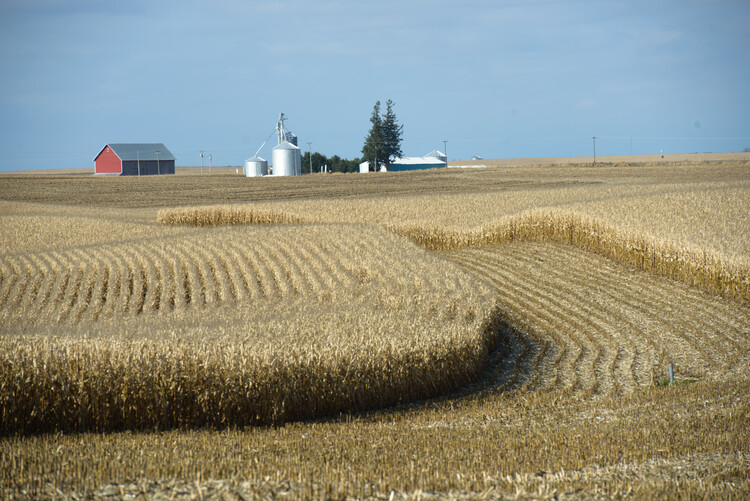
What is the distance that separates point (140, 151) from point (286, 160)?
73.3ft

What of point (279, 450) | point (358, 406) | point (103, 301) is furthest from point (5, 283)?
point (279, 450)

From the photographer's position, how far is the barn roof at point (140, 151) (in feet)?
286

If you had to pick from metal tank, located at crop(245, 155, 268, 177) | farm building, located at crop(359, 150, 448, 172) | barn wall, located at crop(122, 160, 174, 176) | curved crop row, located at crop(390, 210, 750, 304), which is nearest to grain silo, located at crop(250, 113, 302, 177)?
metal tank, located at crop(245, 155, 268, 177)

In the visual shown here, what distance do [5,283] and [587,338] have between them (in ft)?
48.2

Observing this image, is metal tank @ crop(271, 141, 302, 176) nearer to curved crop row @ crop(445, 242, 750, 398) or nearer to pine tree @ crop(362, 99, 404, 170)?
pine tree @ crop(362, 99, 404, 170)

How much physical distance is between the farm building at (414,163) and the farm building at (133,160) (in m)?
29.2

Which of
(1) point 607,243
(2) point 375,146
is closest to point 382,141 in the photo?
(2) point 375,146

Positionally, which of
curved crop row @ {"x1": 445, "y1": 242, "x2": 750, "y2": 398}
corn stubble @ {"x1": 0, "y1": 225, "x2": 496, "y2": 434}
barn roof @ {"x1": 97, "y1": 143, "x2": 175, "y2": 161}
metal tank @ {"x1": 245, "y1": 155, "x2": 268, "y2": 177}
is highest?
barn roof @ {"x1": 97, "y1": 143, "x2": 175, "y2": 161}

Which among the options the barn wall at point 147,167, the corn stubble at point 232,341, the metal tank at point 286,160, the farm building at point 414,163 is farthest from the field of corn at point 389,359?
the farm building at point 414,163

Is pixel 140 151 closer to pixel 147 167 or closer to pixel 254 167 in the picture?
pixel 147 167

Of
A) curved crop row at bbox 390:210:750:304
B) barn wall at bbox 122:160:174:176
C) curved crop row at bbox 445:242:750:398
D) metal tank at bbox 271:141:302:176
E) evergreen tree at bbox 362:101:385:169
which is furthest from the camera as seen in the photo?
evergreen tree at bbox 362:101:385:169

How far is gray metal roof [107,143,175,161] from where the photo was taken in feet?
286

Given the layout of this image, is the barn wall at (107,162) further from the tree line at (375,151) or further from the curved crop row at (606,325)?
the curved crop row at (606,325)

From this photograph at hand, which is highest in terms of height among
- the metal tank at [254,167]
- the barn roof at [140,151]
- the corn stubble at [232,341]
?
the barn roof at [140,151]
